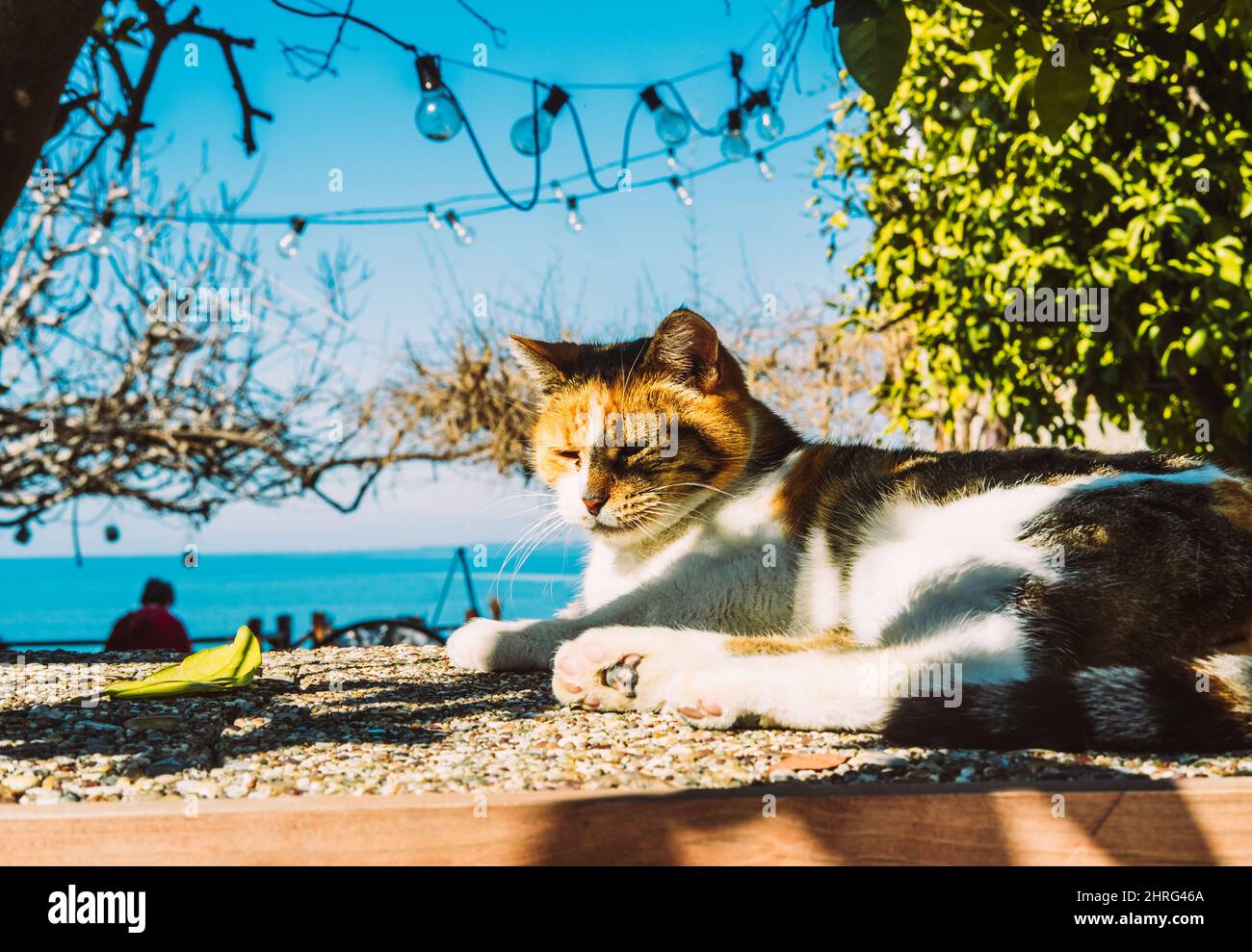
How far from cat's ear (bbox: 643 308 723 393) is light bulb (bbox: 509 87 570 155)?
1.97 m

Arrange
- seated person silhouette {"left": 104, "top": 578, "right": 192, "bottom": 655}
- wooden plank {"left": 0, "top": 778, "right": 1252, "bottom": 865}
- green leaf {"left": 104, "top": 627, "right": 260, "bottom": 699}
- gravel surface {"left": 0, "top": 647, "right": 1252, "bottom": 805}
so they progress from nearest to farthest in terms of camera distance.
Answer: wooden plank {"left": 0, "top": 778, "right": 1252, "bottom": 865} → gravel surface {"left": 0, "top": 647, "right": 1252, "bottom": 805} → green leaf {"left": 104, "top": 627, "right": 260, "bottom": 699} → seated person silhouette {"left": 104, "top": 578, "right": 192, "bottom": 655}

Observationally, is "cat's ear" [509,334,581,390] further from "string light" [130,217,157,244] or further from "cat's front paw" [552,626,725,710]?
"string light" [130,217,157,244]

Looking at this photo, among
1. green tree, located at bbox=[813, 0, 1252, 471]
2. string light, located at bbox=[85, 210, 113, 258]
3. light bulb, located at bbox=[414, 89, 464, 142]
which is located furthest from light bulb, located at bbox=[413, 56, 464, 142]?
string light, located at bbox=[85, 210, 113, 258]

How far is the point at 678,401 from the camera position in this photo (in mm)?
2809

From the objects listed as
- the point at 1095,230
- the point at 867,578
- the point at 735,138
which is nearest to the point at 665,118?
the point at 735,138

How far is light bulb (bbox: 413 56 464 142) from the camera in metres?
3.92

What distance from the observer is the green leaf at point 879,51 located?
167 centimetres

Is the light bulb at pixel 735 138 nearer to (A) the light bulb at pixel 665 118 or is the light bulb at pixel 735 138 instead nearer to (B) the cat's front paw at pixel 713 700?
(A) the light bulb at pixel 665 118

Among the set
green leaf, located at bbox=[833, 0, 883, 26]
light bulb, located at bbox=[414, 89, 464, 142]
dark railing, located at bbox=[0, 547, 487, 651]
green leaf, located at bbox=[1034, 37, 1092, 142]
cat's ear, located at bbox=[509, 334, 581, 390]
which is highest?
light bulb, located at bbox=[414, 89, 464, 142]

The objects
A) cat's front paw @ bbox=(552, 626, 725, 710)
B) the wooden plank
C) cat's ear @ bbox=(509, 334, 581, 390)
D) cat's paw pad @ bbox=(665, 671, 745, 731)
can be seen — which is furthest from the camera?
cat's ear @ bbox=(509, 334, 581, 390)

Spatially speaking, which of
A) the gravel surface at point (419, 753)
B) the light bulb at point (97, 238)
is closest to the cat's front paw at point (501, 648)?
the gravel surface at point (419, 753)

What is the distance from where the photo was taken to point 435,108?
13.2ft

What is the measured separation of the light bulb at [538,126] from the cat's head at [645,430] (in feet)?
5.86

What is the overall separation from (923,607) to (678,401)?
976mm
